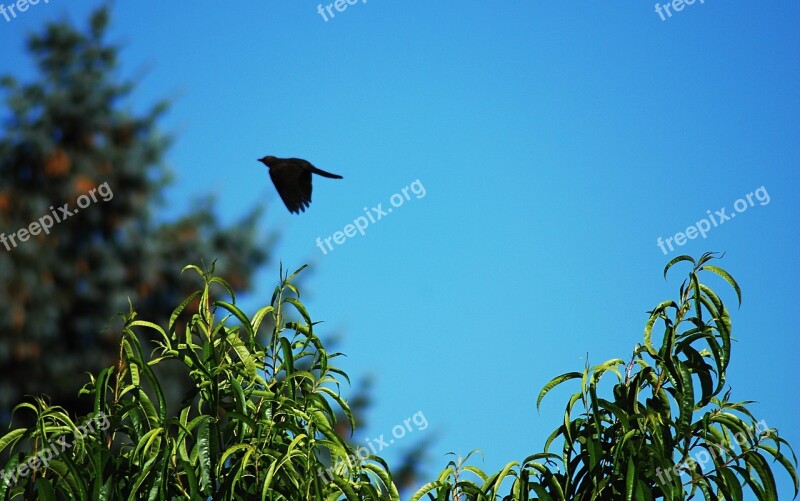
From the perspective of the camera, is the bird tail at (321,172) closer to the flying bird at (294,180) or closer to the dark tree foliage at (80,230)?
the flying bird at (294,180)

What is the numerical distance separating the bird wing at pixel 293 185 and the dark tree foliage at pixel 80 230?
448 centimetres

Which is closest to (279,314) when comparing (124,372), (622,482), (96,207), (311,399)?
(311,399)

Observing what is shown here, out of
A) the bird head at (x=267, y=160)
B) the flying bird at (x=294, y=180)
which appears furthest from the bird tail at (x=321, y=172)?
the bird head at (x=267, y=160)

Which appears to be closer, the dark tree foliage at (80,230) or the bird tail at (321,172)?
the bird tail at (321,172)

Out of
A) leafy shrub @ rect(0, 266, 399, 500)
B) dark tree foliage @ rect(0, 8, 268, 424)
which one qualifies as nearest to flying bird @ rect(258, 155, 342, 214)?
leafy shrub @ rect(0, 266, 399, 500)

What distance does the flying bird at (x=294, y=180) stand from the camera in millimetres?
7617

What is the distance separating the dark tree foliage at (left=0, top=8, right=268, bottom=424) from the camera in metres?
11.1

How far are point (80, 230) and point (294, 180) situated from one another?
207 inches

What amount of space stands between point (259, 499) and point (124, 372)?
813 mm

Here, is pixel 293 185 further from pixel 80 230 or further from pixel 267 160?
pixel 80 230

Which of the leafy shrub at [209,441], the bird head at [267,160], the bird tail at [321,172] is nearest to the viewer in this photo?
the leafy shrub at [209,441]

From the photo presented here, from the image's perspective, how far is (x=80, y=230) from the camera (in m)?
11.9

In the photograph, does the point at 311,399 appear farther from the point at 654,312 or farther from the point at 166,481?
the point at 654,312

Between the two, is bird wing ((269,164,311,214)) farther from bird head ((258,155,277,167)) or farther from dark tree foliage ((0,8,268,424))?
dark tree foliage ((0,8,268,424))
